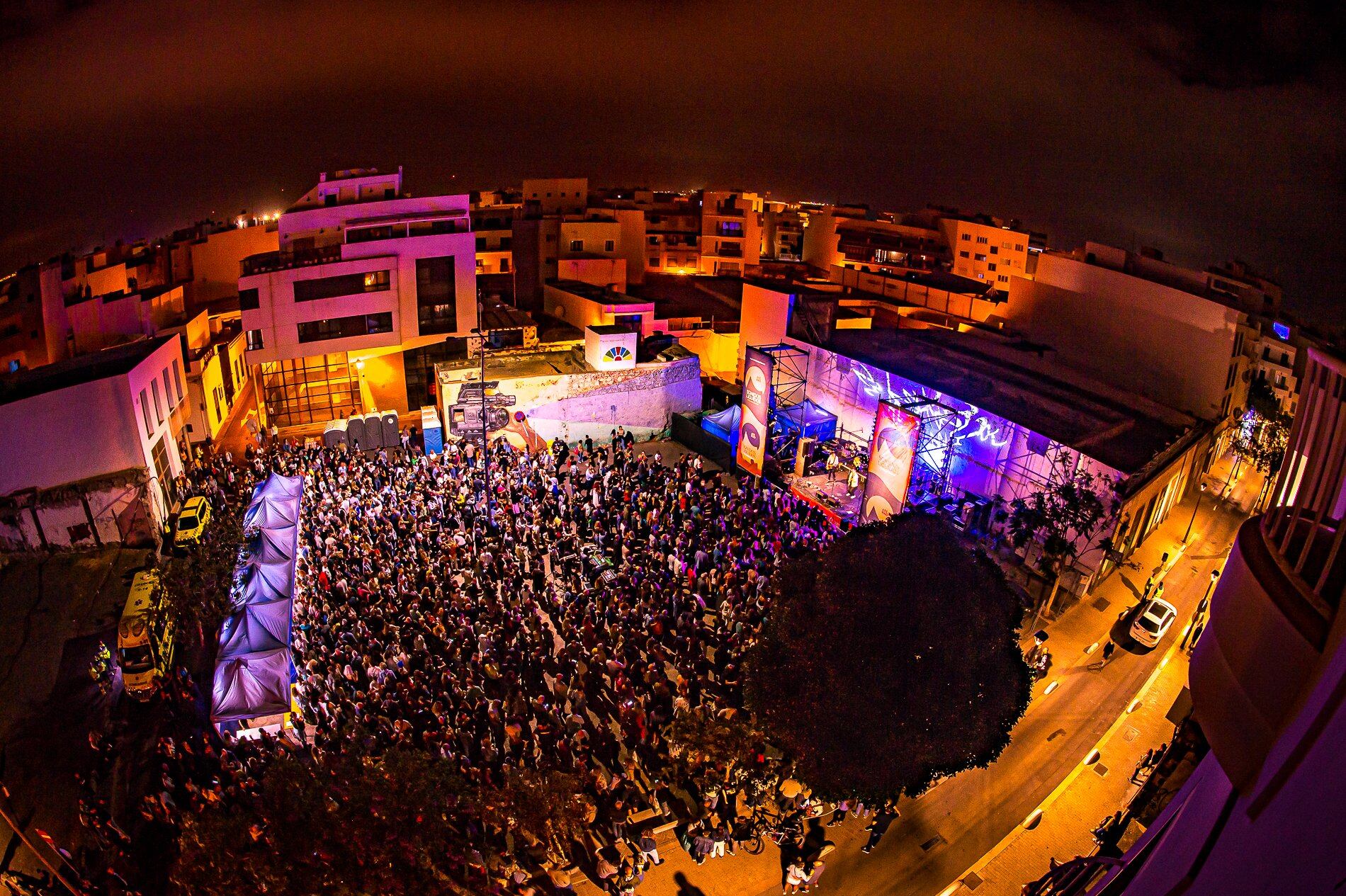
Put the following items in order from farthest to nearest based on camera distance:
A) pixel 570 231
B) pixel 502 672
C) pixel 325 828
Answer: pixel 570 231
pixel 502 672
pixel 325 828

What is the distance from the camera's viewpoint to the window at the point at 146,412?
1781 centimetres

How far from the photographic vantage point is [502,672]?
41.3ft

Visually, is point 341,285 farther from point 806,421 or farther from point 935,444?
point 935,444

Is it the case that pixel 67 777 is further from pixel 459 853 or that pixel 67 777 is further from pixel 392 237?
pixel 392 237

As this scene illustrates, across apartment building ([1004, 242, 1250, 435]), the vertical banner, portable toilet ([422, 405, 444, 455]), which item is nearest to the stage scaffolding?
the vertical banner

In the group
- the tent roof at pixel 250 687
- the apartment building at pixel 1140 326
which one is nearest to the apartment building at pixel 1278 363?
the apartment building at pixel 1140 326

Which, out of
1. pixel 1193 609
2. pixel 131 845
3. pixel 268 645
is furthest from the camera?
pixel 1193 609

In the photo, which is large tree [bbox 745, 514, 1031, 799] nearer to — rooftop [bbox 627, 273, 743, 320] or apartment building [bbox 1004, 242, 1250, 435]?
apartment building [bbox 1004, 242, 1250, 435]

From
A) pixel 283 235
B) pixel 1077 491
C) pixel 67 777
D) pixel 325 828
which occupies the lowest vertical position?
pixel 67 777

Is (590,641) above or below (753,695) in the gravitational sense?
below

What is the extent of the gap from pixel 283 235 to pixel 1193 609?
96.0ft

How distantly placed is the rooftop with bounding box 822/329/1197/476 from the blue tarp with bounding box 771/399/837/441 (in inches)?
77.9

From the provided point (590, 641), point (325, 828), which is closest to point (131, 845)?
point (325, 828)

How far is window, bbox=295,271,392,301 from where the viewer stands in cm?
2383
